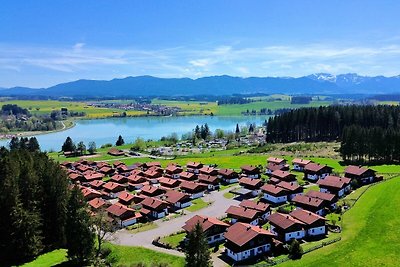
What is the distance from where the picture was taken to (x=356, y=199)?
53.9 m

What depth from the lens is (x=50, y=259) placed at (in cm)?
4000

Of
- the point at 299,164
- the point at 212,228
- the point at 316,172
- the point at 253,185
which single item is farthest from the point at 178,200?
the point at 299,164

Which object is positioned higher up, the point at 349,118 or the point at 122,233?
the point at 349,118

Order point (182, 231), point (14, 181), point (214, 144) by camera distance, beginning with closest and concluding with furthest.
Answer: point (14, 181) < point (182, 231) < point (214, 144)

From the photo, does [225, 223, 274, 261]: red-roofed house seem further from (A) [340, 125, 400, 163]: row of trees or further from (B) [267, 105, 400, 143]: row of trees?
(B) [267, 105, 400, 143]: row of trees

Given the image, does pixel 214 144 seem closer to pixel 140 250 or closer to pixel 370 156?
pixel 370 156

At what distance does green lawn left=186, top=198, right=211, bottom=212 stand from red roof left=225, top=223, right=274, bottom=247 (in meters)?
15.9

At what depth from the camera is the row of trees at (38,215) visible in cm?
3803

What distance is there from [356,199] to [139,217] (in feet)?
100

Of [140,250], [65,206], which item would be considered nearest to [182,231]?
[140,250]

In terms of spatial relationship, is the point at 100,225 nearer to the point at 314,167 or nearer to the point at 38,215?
the point at 38,215

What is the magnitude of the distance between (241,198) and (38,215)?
30.5 metres

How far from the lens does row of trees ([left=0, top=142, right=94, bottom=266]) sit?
3803cm

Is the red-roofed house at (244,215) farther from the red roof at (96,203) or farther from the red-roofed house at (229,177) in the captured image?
the red-roofed house at (229,177)
